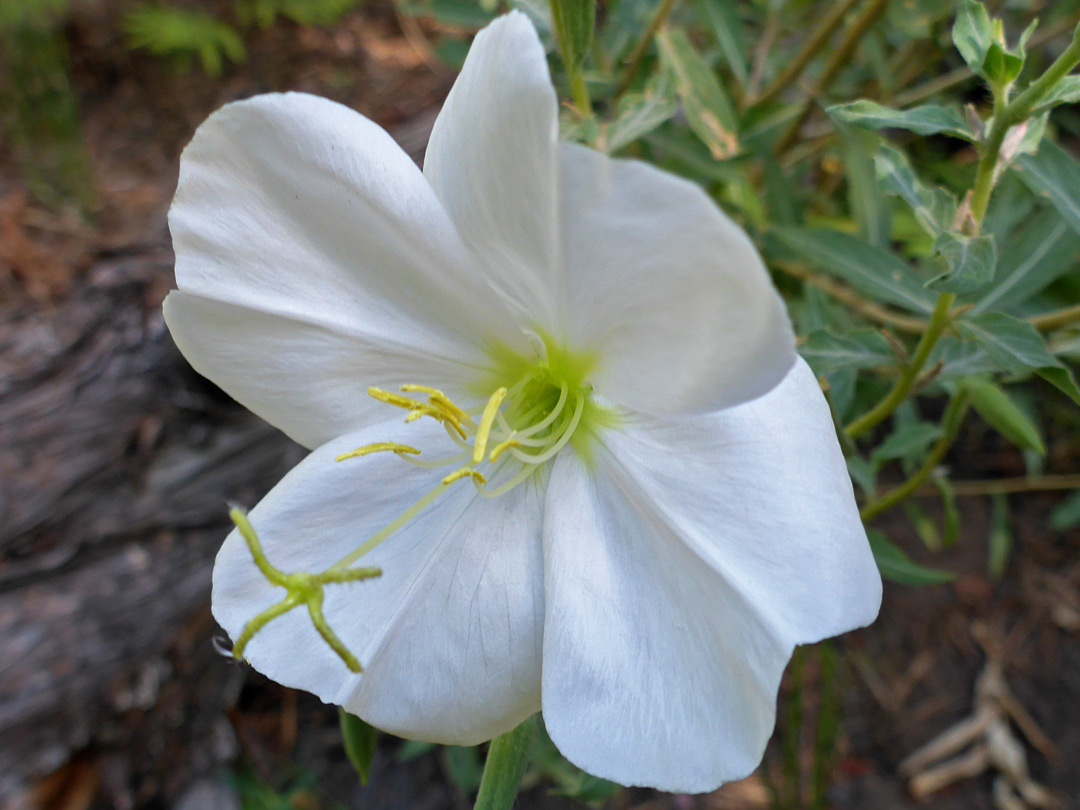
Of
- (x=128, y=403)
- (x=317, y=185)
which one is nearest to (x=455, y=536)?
(x=317, y=185)

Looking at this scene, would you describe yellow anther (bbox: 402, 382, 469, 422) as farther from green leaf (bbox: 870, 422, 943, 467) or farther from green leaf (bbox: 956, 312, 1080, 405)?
green leaf (bbox: 870, 422, 943, 467)

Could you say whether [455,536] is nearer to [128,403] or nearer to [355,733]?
[355,733]

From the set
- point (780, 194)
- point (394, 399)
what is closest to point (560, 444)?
point (394, 399)

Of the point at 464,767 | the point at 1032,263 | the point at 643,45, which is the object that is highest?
the point at 643,45

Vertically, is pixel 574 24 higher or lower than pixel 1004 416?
higher

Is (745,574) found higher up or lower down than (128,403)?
higher up

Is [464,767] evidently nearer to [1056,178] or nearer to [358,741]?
[358,741]

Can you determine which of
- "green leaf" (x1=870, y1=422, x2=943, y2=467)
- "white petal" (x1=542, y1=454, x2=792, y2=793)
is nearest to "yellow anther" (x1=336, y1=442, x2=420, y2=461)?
"white petal" (x1=542, y1=454, x2=792, y2=793)
